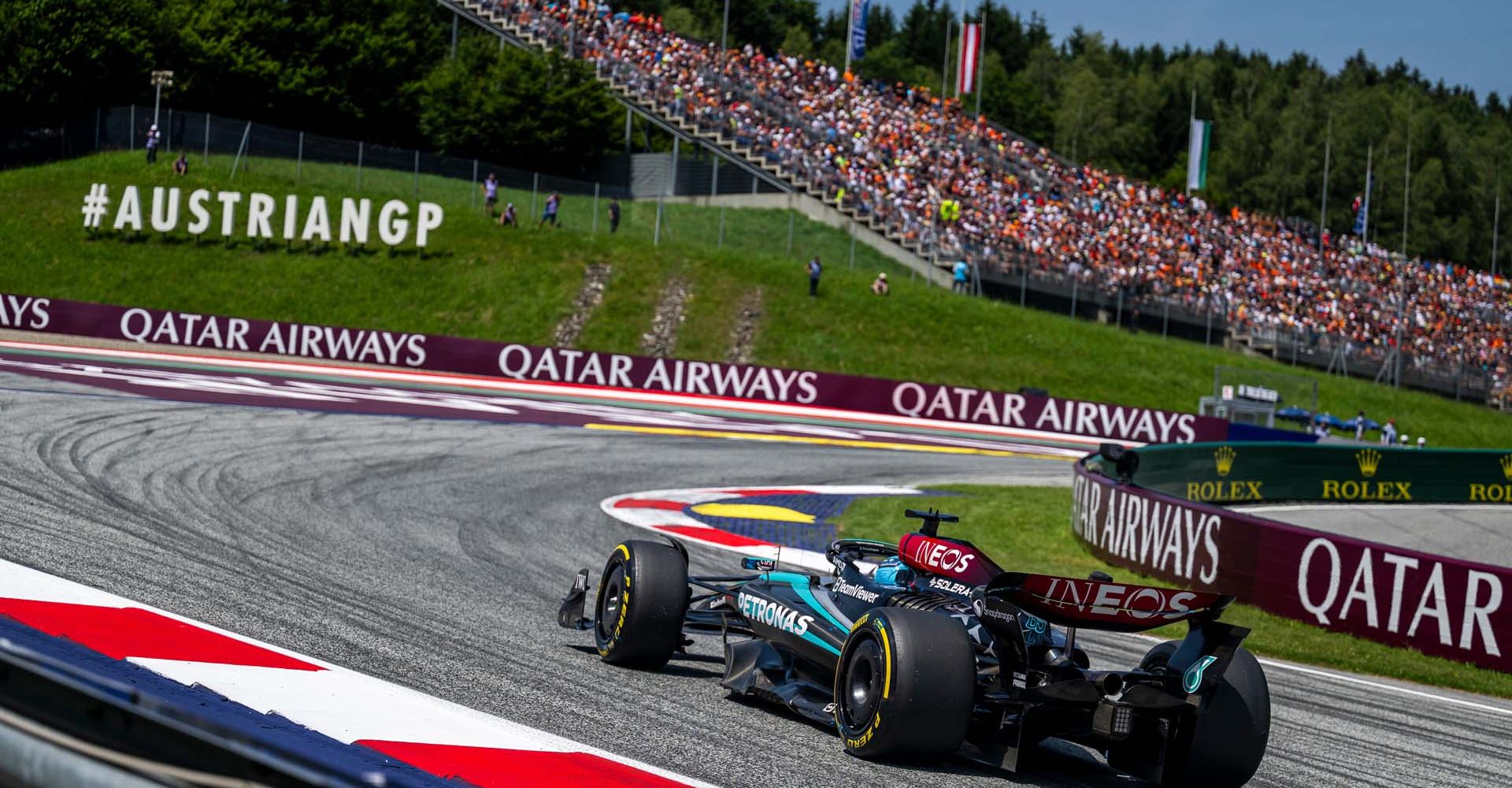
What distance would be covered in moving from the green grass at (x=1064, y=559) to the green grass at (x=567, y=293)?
758 inches

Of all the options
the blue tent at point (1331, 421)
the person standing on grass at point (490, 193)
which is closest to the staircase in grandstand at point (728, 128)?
the person standing on grass at point (490, 193)

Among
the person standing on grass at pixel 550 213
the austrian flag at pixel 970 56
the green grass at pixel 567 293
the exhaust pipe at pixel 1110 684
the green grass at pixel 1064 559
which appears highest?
the austrian flag at pixel 970 56

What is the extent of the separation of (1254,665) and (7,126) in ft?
180

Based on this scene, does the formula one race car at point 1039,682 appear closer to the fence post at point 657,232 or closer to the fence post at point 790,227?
the fence post at point 657,232

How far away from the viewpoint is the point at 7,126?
52.0m

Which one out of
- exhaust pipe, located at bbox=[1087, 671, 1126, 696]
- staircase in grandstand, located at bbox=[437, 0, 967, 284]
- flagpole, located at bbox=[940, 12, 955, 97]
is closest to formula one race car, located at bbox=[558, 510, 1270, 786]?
exhaust pipe, located at bbox=[1087, 671, 1126, 696]

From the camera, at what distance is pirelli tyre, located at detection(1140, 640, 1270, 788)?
611 centimetres

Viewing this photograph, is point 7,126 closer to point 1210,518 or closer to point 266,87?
point 266,87

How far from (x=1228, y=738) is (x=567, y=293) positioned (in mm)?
38967

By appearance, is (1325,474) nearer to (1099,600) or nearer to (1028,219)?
(1099,600)

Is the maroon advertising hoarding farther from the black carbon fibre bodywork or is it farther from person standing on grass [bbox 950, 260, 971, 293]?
the black carbon fibre bodywork

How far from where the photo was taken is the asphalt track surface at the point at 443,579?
675 cm

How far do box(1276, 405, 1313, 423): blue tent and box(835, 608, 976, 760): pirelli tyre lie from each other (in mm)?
35351

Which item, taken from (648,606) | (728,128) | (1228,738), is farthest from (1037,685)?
(728,128)
